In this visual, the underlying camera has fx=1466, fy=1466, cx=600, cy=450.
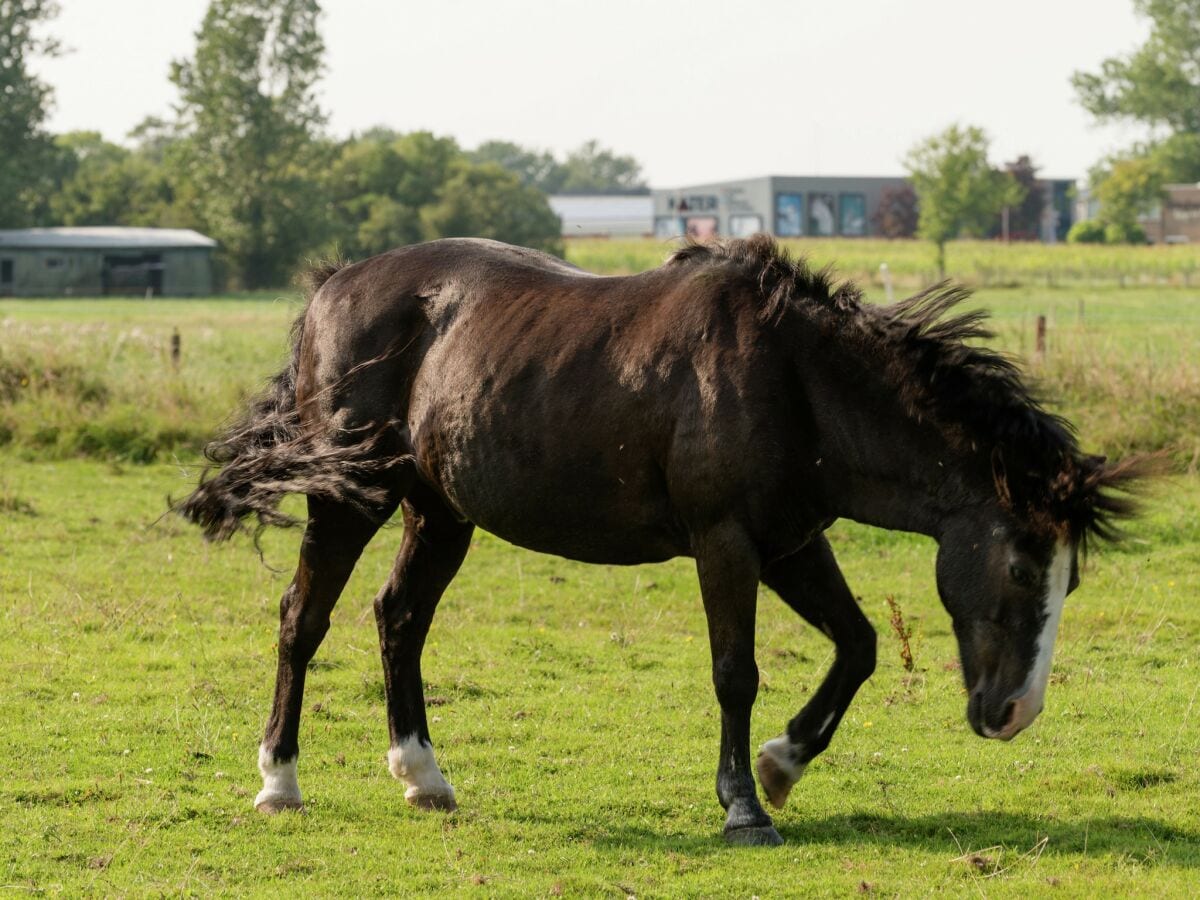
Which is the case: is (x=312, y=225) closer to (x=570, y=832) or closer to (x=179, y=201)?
(x=179, y=201)

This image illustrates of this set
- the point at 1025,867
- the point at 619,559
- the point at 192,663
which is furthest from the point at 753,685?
the point at 192,663

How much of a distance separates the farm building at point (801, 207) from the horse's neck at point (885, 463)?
381ft

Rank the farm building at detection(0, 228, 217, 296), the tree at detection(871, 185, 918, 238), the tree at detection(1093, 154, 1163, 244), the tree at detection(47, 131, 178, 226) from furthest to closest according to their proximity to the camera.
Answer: the tree at detection(871, 185, 918, 238) < the tree at detection(1093, 154, 1163, 244) < the tree at detection(47, 131, 178, 226) < the farm building at detection(0, 228, 217, 296)

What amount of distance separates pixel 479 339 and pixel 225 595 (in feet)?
17.0

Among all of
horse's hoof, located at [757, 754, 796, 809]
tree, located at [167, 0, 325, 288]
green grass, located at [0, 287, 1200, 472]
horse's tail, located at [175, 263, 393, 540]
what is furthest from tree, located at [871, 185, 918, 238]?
horse's hoof, located at [757, 754, 796, 809]

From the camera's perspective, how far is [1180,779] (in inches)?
261

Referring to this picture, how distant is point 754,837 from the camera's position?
5.76m

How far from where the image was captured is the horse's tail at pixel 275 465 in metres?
6.51

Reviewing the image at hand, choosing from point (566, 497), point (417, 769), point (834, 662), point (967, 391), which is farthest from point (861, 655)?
point (417, 769)

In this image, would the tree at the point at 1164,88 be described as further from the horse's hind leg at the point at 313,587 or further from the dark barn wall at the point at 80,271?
the horse's hind leg at the point at 313,587

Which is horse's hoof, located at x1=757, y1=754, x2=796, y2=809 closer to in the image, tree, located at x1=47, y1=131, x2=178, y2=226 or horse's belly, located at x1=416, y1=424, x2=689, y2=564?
horse's belly, located at x1=416, y1=424, x2=689, y2=564

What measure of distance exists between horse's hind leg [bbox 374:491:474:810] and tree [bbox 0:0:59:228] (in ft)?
237

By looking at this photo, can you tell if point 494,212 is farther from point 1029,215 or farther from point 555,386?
point 555,386

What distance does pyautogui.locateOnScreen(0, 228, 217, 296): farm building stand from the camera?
6525 centimetres
